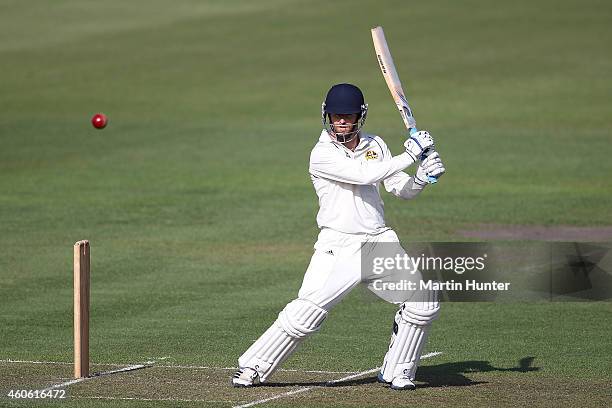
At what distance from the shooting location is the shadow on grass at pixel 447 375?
9898 mm

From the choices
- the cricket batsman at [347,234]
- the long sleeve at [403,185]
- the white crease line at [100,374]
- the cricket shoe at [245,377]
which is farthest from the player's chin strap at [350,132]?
the white crease line at [100,374]

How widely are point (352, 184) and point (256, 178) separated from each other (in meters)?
15.2

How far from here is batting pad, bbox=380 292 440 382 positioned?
9539 mm

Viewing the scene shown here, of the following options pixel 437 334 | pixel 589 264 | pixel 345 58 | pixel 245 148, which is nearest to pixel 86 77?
pixel 345 58

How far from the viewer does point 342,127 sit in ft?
32.0

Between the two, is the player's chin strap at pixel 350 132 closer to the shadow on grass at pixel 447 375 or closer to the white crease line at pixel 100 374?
the shadow on grass at pixel 447 375

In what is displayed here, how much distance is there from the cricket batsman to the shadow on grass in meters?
0.29

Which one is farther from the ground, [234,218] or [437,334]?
[234,218]

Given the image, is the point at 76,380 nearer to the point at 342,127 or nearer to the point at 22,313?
the point at 342,127

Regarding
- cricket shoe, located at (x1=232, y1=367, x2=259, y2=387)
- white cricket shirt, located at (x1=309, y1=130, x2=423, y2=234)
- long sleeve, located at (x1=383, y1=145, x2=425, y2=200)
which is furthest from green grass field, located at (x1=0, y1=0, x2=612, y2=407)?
long sleeve, located at (x1=383, y1=145, x2=425, y2=200)

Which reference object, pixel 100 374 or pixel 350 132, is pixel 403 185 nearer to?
pixel 350 132

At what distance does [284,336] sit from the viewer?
9.50m

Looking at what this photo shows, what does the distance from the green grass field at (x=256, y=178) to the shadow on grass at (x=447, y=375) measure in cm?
4

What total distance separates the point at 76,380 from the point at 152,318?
11.5 feet
